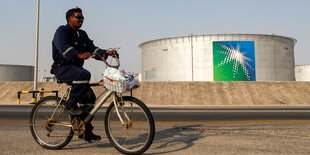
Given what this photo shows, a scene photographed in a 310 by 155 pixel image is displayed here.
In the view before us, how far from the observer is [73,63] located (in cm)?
357

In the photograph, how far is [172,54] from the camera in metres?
43.2

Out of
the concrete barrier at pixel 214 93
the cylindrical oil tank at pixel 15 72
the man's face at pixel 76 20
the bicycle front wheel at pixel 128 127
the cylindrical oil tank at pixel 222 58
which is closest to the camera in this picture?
the bicycle front wheel at pixel 128 127

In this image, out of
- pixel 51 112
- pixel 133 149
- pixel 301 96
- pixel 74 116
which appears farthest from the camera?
pixel 301 96

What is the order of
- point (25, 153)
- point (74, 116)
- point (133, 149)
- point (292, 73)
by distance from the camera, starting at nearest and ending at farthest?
1. point (133, 149)
2. point (25, 153)
3. point (74, 116)
4. point (292, 73)

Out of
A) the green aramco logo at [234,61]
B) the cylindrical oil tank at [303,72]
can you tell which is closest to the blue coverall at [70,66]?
the green aramco logo at [234,61]

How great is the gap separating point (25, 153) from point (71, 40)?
63.9 inches

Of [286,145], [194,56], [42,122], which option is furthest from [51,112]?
[194,56]

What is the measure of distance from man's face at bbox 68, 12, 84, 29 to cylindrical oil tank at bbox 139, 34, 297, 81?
36.9 metres

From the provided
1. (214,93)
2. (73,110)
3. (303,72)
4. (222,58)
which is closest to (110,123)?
(73,110)

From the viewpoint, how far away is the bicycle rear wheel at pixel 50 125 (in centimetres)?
348

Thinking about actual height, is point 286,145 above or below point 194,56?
below

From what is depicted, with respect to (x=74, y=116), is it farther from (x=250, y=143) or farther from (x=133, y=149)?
(x=250, y=143)

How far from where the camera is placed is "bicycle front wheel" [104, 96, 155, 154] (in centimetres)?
295

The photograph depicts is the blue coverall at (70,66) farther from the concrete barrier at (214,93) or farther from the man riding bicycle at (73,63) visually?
the concrete barrier at (214,93)
